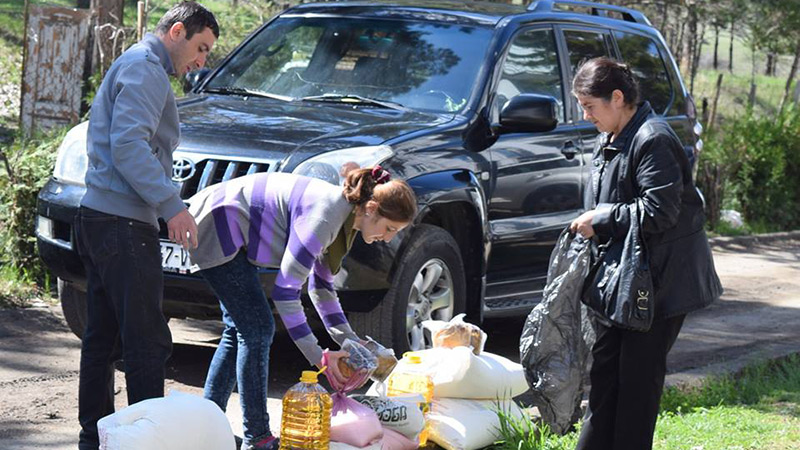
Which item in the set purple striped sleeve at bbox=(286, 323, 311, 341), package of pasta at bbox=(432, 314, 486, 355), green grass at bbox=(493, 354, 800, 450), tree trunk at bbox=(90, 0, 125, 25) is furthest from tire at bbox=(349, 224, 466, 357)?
tree trunk at bbox=(90, 0, 125, 25)

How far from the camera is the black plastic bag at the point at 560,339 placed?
15.8ft

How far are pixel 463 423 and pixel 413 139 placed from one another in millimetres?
1733

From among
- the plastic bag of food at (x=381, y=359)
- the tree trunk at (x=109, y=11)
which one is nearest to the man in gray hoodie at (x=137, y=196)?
the plastic bag of food at (x=381, y=359)

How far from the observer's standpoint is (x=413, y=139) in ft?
21.4

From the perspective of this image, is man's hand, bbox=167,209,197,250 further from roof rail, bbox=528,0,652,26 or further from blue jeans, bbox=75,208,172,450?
roof rail, bbox=528,0,652,26

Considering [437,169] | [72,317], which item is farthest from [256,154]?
[72,317]

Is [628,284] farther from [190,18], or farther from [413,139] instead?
[413,139]

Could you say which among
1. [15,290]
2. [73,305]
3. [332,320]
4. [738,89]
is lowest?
[738,89]

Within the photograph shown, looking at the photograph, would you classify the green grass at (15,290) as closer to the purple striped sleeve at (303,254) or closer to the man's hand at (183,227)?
the man's hand at (183,227)

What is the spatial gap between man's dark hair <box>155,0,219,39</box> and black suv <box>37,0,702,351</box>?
1.46 meters

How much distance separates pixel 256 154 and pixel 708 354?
3619 mm

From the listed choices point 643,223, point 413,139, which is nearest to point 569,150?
point 413,139

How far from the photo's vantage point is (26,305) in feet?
25.8

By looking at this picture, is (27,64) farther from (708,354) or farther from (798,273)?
(798,273)
